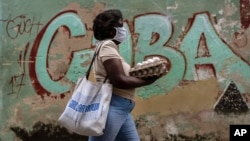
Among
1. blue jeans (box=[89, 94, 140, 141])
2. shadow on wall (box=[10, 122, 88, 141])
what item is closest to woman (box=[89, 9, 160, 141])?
blue jeans (box=[89, 94, 140, 141])

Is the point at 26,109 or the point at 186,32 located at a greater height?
the point at 186,32

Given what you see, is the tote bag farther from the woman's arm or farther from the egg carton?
the egg carton

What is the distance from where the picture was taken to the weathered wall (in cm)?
614

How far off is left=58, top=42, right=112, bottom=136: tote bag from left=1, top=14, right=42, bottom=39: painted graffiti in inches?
114

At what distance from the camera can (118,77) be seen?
360cm

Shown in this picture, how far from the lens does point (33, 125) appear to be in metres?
6.51

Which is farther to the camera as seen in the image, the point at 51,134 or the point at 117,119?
the point at 51,134

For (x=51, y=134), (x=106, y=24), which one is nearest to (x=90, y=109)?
(x=106, y=24)

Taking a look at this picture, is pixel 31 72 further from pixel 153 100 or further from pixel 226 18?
pixel 226 18

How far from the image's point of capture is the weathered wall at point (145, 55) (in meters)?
6.14

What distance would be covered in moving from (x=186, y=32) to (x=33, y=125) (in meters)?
2.25

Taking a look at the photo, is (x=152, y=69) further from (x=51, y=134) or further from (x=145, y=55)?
(x=51, y=134)

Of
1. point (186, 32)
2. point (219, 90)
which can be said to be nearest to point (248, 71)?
point (219, 90)

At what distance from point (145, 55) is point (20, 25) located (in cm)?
164
